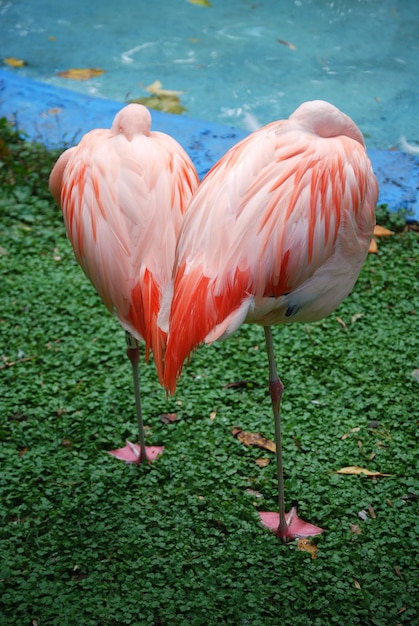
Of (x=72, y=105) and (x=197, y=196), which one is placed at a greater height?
(x=197, y=196)

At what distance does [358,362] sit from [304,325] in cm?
43

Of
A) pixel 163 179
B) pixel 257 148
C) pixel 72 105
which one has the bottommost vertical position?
pixel 72 105

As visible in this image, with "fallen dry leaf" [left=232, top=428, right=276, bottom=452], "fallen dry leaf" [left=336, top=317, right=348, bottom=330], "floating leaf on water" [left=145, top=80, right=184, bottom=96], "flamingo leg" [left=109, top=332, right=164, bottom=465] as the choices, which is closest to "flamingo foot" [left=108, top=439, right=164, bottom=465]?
"flamingo leg" [left=109, top=332, right=164, bottom=465]

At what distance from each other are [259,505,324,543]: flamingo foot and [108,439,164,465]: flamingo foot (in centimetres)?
57

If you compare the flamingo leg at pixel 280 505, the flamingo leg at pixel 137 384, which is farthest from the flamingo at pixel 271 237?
the flamingo leg at pixel 137 384

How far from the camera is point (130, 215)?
2.85 metres

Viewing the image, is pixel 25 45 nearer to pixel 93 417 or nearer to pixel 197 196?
pixel 93 417

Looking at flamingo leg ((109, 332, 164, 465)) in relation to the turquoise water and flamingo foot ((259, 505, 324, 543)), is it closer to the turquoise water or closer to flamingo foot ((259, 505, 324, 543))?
flamingo foot ((259, 505, 324, 543))

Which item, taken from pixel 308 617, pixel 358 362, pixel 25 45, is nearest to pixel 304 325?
pixel 358 362

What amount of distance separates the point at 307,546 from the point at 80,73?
5882mm

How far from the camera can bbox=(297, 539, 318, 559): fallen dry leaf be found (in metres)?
2.92

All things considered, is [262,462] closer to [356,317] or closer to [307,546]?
[307,546]

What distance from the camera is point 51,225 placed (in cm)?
506

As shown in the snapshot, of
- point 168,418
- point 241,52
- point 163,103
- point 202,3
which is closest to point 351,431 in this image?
point 168,418
